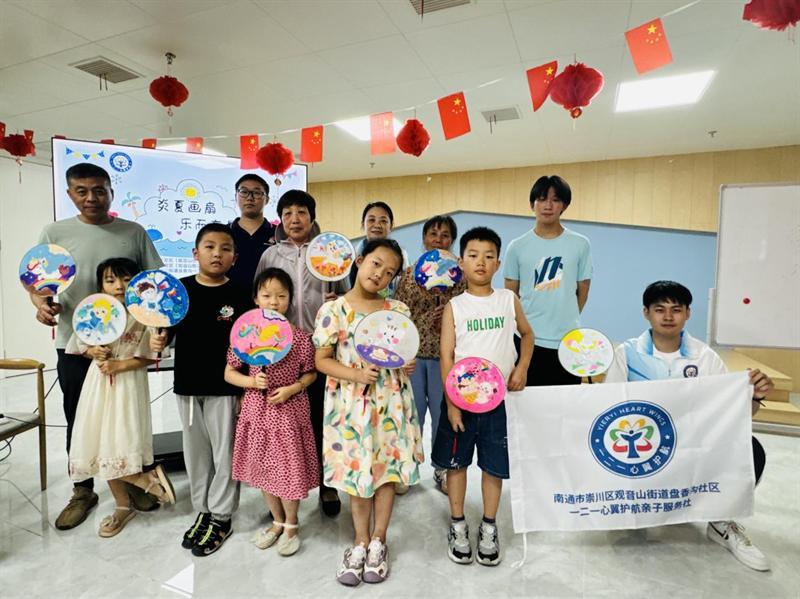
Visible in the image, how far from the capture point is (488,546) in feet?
5.38

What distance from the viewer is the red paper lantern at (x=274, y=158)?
9.42ft

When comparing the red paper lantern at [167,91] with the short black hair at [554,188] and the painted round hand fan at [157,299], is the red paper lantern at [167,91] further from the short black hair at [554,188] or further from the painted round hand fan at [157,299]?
the short black hair at [554,188]

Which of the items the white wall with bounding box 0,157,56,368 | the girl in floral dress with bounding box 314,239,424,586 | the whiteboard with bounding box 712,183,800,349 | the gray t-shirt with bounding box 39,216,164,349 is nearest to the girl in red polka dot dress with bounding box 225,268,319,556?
the girl in floral dress with bounding box 314,239,424,586

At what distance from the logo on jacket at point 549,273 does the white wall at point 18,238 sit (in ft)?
18.7

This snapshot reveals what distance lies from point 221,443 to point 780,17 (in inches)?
99.1

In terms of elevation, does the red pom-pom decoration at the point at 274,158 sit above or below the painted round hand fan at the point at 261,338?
above

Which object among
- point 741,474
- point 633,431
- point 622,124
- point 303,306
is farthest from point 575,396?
point 622,124

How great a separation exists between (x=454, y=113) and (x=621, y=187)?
11.4ft

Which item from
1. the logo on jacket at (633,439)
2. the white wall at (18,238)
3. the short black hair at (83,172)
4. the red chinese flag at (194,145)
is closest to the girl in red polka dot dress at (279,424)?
the short black hair at (83,172)

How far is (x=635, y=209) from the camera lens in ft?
16.4

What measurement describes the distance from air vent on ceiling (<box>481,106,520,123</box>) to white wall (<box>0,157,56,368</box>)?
199 inches

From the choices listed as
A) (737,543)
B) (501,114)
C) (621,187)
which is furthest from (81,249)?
(621,187)

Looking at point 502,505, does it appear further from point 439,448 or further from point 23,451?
point 23,451

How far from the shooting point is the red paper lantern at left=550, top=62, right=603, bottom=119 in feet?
6.75
